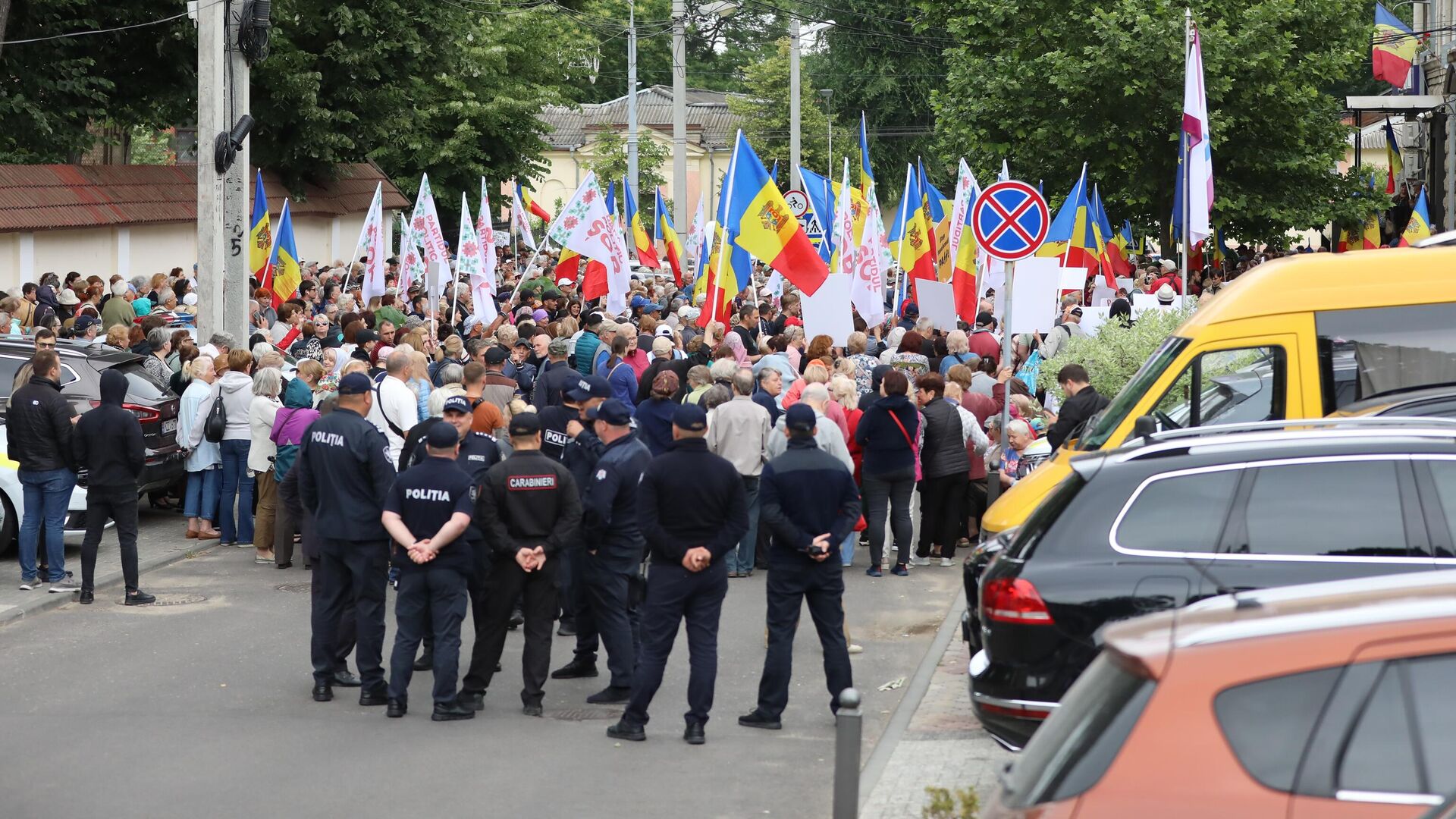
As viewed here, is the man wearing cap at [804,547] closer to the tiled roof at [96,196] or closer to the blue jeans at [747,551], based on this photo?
the blue jeans at [747,551]

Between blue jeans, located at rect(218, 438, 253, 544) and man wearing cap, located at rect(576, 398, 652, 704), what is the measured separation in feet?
18.6

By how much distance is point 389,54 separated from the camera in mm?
35781

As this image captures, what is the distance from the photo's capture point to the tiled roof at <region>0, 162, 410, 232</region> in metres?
25.4

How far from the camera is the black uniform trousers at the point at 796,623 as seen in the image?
27.9ft

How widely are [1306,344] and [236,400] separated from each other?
29.3ft

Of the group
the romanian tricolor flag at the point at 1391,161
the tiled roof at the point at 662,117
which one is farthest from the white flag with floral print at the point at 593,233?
the tiled roof at the point at 662,117

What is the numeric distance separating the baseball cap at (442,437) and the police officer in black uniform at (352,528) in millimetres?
592

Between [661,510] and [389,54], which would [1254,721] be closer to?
[661,510]

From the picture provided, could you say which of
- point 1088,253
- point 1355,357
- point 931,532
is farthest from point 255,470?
point 1088,253

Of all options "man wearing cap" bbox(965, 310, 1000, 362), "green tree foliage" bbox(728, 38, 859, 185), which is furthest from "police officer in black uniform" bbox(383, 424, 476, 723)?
"green tree foliage" bbox(728, 38, 859, 185)

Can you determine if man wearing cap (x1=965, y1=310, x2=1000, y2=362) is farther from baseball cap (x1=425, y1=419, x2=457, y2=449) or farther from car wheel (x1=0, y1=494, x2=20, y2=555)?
baseball cap (x1=425, y1=419, x2=457, y2=449)

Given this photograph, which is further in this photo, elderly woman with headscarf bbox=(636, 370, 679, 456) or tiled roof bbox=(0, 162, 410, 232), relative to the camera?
tiled roof bbox=(0, 162, 410, 232)

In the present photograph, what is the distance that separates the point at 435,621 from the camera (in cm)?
881

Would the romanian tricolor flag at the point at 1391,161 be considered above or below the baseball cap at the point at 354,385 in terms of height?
above
